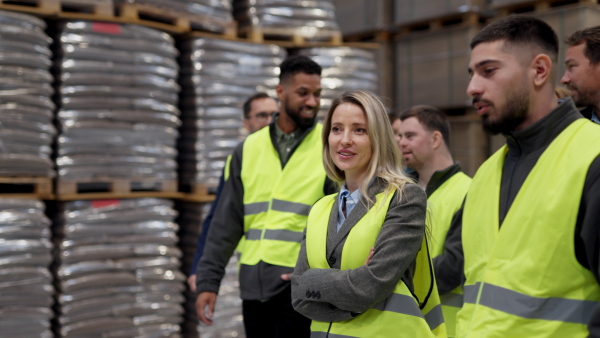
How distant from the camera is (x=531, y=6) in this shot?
6.60m

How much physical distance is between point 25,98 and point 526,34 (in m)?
4.24

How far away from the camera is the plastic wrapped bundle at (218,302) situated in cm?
591

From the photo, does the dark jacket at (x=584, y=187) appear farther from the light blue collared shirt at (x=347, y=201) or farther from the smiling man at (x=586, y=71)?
the smiling man at (x=586, y=71)

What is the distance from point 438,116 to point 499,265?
1934 millimetres

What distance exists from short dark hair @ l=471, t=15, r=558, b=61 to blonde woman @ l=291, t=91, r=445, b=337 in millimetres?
612

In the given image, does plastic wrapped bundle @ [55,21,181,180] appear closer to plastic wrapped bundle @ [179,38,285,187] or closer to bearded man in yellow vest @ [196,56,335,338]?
plastic wrapped bundle @ [179,38,285,187]

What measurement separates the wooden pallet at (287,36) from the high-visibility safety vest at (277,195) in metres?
2.96

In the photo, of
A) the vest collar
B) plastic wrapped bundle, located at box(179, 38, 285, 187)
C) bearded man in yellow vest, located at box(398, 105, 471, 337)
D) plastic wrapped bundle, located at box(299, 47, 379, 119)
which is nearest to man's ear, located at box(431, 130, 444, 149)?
bearded man in yellow vest, located at box(398, 105, 471, 337)

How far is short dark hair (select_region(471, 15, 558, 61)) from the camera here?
212cm

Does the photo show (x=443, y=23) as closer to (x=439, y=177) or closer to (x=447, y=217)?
(x=439, y=177)

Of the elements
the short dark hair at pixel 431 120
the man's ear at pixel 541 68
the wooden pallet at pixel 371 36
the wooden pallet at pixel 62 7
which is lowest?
the short dark hair at pixel 431 120

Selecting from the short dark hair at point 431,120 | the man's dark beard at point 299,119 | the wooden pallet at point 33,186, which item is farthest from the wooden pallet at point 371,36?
the man's dark beard at point 299,119

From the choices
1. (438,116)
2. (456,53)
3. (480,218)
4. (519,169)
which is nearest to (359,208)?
(480,218)

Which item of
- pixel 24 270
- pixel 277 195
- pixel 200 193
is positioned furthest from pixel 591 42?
pixel 24 270
